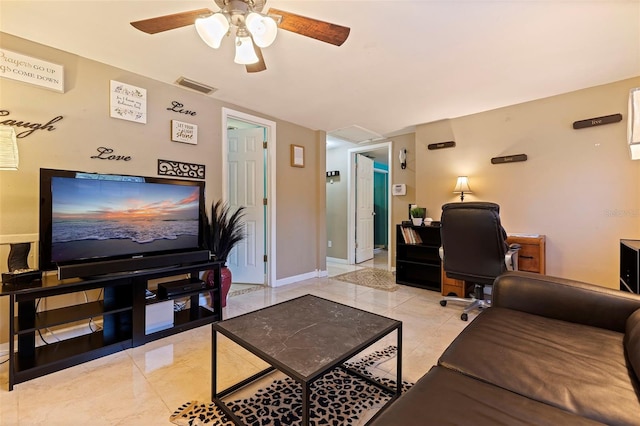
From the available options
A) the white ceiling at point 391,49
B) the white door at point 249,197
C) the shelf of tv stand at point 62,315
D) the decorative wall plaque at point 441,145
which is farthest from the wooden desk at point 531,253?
the shelf of tv stand at point 62,315

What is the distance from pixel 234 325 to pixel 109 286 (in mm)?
1183

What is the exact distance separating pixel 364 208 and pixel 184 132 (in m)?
3.64

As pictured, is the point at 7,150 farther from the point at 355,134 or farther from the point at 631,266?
the point at 631,266

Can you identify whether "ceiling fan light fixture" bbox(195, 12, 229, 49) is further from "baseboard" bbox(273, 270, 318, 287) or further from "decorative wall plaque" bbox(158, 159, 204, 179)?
"baseboard" bbox(273, 270, 318, 287)

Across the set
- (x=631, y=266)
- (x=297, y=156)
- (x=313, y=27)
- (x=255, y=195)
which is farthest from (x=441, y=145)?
(x=313, y=27)

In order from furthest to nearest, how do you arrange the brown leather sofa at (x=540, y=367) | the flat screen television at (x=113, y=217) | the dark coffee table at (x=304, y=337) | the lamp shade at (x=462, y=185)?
the lamp shade at (x=462, y=185)
the flat screen television at (x=113, y=217)
the dark coffee table at (x=304, y=337)
the brown leather sofa at (x=540, y=367)

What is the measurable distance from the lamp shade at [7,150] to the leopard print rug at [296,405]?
5.79ft

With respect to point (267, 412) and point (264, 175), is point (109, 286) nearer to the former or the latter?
point (267, 412)

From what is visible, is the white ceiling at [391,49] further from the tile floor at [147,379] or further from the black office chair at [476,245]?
the tile floor at [147,379]

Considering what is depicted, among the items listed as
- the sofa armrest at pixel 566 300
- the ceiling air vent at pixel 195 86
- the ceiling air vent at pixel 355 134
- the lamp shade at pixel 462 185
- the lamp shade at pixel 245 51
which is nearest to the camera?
the sofa armrest at pixel 566 300

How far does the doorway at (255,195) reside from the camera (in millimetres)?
3686

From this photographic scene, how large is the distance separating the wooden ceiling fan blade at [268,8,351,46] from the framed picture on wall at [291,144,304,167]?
2365mm

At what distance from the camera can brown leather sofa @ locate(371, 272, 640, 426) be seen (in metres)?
0.79

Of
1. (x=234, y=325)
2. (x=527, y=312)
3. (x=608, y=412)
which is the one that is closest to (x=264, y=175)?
(x=234, y=325)
